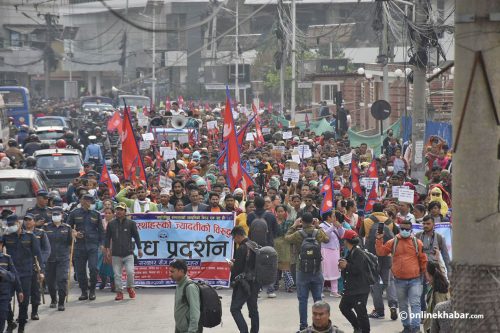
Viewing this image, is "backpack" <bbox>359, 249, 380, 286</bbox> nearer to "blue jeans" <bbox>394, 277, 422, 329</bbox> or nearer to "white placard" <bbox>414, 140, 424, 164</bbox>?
"blue jeans" <bbox>394, 277, 422, 329</bbox>

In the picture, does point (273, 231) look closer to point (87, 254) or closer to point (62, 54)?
point (87, 254)

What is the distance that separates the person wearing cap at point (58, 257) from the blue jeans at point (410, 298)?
15.3 feet

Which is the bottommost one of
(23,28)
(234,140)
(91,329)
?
(91,329)

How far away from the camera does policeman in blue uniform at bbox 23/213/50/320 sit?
13492mm

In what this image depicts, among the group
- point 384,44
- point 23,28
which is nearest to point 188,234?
point 384,44

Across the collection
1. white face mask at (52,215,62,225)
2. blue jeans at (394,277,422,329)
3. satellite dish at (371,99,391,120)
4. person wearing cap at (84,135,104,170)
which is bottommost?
blue jeans at (394,277,422,329)

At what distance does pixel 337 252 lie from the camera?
15000mm

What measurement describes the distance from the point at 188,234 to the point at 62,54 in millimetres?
82763

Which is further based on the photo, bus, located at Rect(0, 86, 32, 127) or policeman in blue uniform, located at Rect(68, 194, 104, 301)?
bus, located at Rect(0, 86, 32, 127)

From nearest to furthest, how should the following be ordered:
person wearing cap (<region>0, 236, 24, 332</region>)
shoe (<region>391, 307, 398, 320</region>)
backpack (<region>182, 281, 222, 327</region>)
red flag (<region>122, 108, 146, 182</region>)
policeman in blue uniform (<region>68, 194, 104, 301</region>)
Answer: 1. backpack (<region>182, 281, 222, 327</region>)
2. person wearing cap (<region>0, 236, 24, 332</region>)
3. shoe (<region>391, 307, 398, 320</region>)
4. policeman in blue uniform (<region>68, 194, 104, 301</region>)
5. red flag (<region>122, 108, 146, 182</region>)

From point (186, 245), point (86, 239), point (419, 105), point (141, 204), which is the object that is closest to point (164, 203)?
point (141, 204)

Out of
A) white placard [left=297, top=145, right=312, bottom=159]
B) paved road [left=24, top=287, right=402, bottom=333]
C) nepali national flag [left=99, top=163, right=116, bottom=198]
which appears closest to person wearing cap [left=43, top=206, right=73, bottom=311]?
paved road [left=24, top=287, right=402, bottom=333]

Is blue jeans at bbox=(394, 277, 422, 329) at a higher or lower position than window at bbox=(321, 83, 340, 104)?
lower

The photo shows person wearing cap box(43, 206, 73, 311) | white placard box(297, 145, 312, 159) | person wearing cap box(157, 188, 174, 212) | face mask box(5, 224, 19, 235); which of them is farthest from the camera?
white placard box(297, 145, 312, 159)
